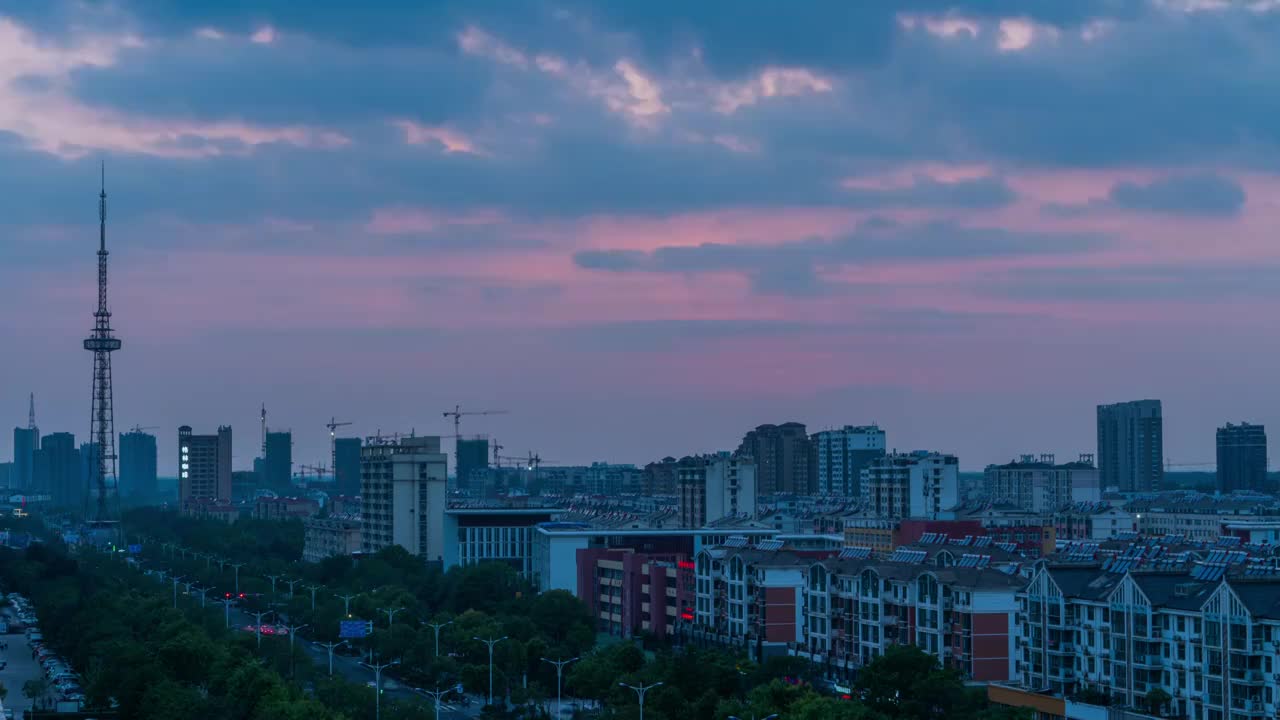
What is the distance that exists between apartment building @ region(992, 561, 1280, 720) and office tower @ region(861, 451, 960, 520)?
191 ft

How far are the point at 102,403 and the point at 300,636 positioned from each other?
90.9m

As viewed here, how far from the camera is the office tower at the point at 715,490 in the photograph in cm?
13575

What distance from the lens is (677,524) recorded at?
137 m

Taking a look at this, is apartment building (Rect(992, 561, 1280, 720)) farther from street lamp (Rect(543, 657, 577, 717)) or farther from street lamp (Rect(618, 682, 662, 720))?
street lamp (Rect(543, 657, 577, 717))

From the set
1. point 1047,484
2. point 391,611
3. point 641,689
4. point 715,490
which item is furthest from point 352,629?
point 1047,484

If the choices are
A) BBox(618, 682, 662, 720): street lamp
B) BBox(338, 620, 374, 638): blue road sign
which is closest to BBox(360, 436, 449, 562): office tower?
BBox(338, 620, 374, 638): blue road sign

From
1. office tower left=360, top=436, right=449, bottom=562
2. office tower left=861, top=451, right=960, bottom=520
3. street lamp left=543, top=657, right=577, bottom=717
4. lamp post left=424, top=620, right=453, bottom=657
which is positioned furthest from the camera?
office tower left=360, top=436, right=449, bottom=562

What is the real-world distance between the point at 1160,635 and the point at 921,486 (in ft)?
223

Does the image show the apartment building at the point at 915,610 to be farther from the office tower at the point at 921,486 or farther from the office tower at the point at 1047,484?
the office tower at the point at 1047,484

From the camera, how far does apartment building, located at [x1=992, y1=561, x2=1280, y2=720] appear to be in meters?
52.8

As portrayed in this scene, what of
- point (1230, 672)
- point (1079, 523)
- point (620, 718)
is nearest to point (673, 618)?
point (620, 718)

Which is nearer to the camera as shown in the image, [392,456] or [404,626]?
[404,626]

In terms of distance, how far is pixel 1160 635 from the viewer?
2219 inches

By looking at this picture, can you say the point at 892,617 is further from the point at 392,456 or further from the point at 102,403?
the point at 102,403
